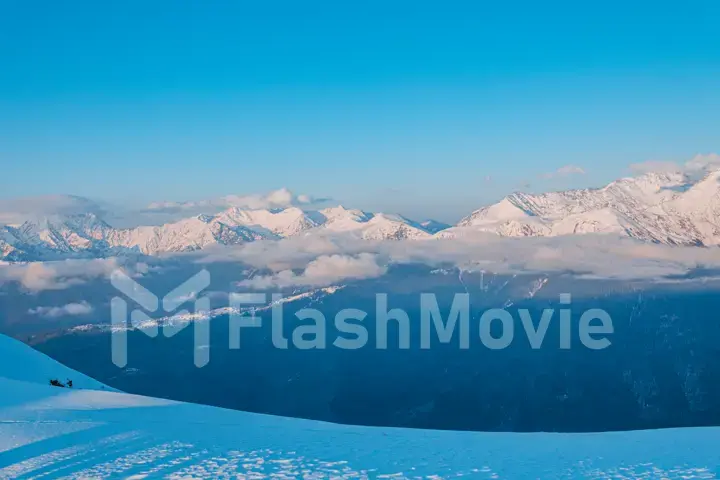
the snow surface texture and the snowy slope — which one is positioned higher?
the snow surface texture

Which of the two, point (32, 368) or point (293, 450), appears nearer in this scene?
point (293, 450)

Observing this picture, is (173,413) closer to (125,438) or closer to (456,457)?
(125,438)

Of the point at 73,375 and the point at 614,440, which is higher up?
the point at 614,440

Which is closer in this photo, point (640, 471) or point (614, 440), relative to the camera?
point (640, 471)

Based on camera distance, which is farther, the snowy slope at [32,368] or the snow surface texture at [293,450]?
the snowy slope at [32,368]

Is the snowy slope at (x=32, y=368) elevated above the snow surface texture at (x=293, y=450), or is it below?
below

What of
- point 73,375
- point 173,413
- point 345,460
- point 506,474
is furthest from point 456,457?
point 73,375

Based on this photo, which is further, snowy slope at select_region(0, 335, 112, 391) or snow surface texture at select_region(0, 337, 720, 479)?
snowy slope at select_region(0, 335, 112, 391)

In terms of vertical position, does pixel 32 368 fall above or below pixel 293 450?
below
